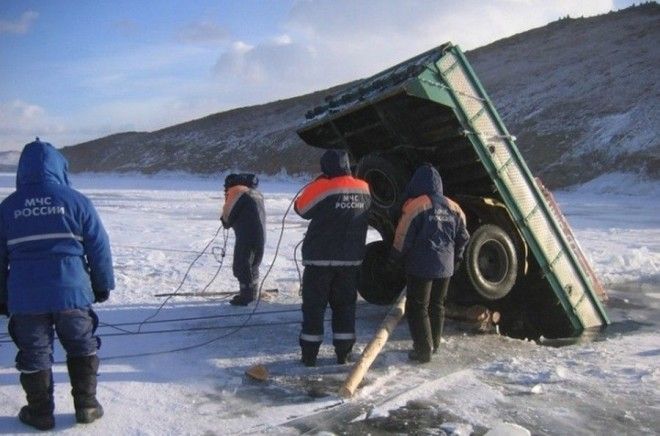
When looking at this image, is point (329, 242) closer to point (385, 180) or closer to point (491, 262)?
point (385, 180)

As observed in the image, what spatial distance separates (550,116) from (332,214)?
37.2 metres

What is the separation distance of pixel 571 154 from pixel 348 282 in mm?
30383

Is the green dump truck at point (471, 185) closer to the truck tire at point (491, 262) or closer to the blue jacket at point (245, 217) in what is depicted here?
the truck tire at point (491, 262)

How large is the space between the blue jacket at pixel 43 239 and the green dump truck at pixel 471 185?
2987 mm

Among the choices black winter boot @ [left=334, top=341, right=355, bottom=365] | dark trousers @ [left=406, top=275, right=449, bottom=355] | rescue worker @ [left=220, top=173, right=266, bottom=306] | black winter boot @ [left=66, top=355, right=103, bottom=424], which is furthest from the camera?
rescue worker @ [left=220, top=173, right=266, bottom=306]

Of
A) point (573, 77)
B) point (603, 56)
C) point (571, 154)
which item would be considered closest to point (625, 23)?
point (603, 56)

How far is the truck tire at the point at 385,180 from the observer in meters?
6.71

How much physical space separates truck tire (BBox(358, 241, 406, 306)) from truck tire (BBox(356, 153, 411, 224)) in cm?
55

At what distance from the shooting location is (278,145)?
59.0 meters

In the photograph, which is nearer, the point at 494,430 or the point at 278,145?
the point at 494,430

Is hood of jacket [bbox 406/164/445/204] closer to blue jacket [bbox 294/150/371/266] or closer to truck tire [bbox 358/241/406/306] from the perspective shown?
blue jacket [bbox 294/150/371/266]

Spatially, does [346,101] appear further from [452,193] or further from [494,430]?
[494,430]

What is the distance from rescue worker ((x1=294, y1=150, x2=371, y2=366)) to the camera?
210 inches

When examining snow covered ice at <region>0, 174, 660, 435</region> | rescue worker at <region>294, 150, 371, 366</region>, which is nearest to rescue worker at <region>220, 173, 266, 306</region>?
snow covered ice at <region>0, 174, 660, 435</region>
